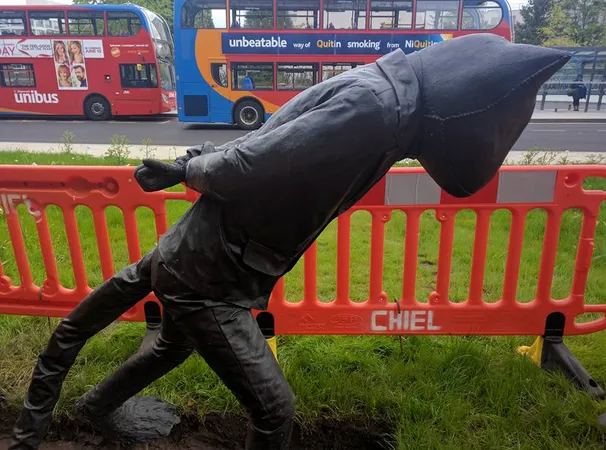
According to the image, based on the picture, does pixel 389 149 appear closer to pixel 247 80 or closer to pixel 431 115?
pixel 431 115

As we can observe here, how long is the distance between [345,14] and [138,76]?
24.7 feet

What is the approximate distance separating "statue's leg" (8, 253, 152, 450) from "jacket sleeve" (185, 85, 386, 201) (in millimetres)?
688

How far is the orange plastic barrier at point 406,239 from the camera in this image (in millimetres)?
2873

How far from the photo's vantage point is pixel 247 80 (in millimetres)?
15414

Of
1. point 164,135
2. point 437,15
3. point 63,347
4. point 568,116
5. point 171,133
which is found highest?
point 437,15

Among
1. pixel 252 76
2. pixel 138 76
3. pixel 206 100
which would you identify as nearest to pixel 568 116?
pixel 252 76

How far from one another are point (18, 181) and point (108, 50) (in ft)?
51.7

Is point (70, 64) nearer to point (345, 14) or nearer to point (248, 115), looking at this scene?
point (248, 115)

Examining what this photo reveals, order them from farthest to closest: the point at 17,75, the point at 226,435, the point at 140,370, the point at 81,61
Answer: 1. the point at 17,75
2. the point at 81,61
3. the point at 226,435
4. the point at 140,370

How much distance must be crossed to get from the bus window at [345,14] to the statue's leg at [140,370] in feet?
45.9

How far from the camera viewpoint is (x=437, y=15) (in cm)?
1441

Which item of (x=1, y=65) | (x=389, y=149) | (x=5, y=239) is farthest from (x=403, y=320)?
(x=1, y=65)

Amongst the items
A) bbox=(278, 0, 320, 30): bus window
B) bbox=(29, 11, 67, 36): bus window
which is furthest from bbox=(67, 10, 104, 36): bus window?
bbox=(278, 0, 320, 30): bus window

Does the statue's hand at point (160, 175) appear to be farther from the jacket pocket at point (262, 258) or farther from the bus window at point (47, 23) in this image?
the bus window at point (47, 23)
